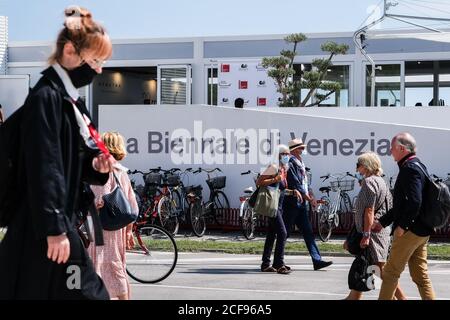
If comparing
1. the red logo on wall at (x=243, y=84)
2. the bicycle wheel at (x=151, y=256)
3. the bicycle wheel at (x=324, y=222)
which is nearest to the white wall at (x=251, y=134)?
the bicycle wheel at (x=324, y=222)

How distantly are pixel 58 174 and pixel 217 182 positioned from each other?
13.5m

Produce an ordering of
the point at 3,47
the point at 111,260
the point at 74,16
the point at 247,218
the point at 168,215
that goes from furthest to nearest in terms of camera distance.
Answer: the point at 3,47, the point at 168,215, the point at 247,218, the point at 111,260, the point at 74,16

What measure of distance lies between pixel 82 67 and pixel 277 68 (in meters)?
25.0

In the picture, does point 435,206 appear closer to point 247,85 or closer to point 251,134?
point 251,134

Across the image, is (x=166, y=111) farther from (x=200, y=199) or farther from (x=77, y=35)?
(x=77, y=35)

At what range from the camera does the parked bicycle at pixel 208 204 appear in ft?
52.3

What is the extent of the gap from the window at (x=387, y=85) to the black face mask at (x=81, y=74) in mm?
26622

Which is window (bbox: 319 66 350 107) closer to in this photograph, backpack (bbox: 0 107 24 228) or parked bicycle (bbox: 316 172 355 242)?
parked bicycle (bbox: 316 172 355 242)

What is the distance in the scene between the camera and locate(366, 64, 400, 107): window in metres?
29.5

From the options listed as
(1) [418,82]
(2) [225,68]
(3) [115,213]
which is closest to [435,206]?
(3) [115,213]

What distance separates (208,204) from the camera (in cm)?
1645

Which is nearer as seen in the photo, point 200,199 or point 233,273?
point 233,273

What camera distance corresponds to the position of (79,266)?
356cm
